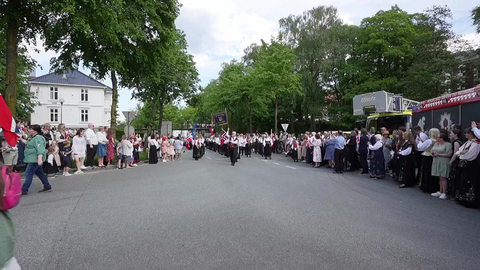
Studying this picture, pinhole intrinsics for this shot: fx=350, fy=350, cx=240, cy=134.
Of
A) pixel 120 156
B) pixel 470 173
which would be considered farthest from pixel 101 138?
pixel 470 173

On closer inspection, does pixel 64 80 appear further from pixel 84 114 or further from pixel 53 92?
pixel 84 114

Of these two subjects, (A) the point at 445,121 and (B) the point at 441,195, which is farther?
(A) the point at 445,121

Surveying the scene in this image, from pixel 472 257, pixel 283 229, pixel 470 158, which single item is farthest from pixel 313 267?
pixel 470 158

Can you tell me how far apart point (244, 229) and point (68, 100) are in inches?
2599

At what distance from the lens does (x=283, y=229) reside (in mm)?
5789

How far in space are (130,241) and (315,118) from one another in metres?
41.9

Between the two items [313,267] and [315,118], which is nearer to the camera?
[313,267]

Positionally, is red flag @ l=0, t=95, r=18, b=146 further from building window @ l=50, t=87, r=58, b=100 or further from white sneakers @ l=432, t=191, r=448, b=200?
building window @ l=50, t=87, r=58, b=100

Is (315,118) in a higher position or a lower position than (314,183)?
higher

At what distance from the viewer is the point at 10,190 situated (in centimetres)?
329

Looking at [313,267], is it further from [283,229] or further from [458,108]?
[458,108]

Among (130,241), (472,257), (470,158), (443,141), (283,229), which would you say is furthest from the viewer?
(443,141)

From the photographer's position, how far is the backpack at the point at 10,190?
3209 mm

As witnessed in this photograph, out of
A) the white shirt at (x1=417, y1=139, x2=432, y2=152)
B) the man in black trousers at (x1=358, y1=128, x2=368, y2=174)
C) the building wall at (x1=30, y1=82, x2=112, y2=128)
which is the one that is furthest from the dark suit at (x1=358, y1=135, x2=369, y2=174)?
the building wall at (x1=30, y1=82, x2=112, y2=128)
